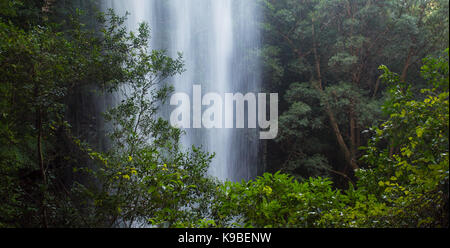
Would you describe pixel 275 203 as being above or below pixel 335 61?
below

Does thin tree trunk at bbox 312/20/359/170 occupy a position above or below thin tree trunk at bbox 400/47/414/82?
below

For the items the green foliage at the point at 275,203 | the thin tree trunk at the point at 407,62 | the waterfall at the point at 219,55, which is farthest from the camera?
the waterfall at the point at 219,55

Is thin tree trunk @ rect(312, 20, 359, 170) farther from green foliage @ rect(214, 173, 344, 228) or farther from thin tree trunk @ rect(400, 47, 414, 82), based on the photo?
green foliage @ rect(214, 173, 344, 228)

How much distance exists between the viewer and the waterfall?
883 cm

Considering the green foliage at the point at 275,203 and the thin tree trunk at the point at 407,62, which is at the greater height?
the thin tree trunk at the point at 407,62

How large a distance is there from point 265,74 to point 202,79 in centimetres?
161

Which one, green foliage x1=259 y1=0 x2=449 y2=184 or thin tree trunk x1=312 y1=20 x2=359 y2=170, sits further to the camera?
thin tree trunk x1=312 y1=20 x2=359 y2=170

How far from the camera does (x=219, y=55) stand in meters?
9.27

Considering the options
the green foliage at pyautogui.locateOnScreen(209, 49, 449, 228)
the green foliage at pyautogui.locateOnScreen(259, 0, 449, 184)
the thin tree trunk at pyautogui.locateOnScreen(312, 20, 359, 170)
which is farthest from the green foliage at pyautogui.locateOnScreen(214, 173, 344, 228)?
the thin tree trunk at pyautogui.locateOnScreen(312, 20, 359, 170)

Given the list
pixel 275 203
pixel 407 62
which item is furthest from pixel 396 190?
pixel 407 62

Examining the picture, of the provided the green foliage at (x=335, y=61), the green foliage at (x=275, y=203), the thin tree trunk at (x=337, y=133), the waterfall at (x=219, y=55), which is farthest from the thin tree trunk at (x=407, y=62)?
the green foliage at (x=275, y=203)

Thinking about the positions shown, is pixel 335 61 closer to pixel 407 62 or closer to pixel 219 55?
pixel 407 62

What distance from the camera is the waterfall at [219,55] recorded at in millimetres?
8828

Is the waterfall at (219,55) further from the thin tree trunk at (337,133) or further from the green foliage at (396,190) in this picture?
the green foliage at (396,190)
